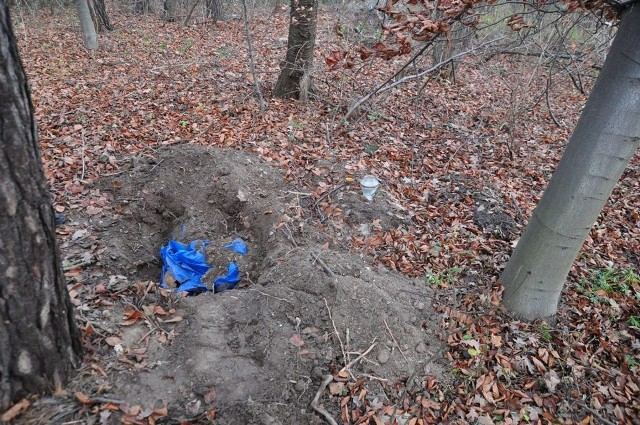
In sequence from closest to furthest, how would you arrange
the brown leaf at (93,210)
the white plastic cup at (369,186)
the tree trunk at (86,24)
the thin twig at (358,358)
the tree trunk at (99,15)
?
the thin twig at (358,358) → the brown leaf at (93,210) → the white plastic cup at (369,186) → the tree trunk at (86,24) → the tree trunk at (99,15)

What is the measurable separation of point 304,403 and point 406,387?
0.69m

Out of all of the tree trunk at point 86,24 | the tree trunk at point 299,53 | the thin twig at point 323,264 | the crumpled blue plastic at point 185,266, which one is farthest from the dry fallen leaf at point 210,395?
the tree trunk at point 86,24

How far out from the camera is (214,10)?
11.8 meters

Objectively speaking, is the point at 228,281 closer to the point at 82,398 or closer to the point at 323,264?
the point at 323,264

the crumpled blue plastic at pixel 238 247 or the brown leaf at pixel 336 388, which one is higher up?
the crumpled blue plastic at pixel 238 247

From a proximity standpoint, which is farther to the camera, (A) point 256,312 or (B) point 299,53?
(B) point 299,53

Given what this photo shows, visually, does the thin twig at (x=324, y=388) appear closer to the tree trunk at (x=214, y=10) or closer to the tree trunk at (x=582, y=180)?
the tree trunk at (x=582, y=180)

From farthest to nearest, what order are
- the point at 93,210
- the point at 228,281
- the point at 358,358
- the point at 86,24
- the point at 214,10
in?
the point at 214,10
the point at 86,24
the point at 93,210
the point at 228,281
the point at 358,358

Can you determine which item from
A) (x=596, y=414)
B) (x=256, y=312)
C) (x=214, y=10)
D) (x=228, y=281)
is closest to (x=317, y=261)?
(x=256, y=312)

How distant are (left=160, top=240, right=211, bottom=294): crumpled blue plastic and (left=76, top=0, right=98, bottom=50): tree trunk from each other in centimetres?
676

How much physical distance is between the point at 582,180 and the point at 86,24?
9.34 metres

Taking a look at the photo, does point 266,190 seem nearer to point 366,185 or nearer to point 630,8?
point 366,185

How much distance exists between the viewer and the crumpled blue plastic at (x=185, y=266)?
375 cm

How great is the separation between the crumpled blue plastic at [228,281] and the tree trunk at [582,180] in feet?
7.64
